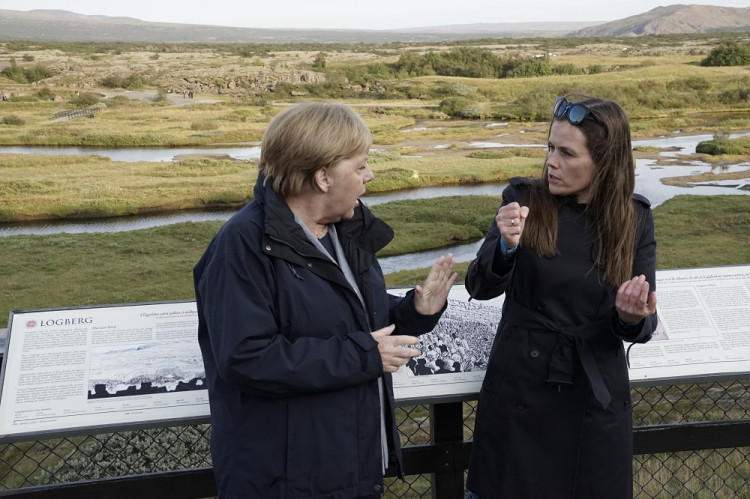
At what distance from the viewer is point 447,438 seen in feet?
9.43

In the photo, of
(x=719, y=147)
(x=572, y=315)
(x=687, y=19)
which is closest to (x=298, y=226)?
(x=572, y=315)

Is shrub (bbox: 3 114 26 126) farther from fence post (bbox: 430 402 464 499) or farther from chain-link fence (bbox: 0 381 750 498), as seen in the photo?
fence post (bbox: 430 402 464 499)

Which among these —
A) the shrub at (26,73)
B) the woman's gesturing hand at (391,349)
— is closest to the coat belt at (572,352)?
the woman's gesturing hand at (391,349)

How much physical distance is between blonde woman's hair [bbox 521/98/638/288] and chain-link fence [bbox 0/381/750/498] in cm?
173

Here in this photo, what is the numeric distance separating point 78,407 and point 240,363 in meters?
1.02

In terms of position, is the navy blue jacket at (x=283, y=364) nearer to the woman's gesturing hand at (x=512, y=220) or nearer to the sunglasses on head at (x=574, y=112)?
the woman's gesturing hand at (x=512, y=220)

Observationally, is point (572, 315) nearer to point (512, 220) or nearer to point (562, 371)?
point (562, 371)

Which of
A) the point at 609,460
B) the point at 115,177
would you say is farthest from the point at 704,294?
the point at 115,177

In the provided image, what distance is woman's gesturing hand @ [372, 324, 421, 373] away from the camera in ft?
6.41

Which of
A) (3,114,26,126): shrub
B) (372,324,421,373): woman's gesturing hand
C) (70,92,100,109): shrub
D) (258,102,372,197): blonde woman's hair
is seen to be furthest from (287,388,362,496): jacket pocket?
(70,92,100,109): shrub

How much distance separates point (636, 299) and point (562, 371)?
356 mm

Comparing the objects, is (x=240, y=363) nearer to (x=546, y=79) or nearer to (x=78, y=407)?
(x=78, y=407)

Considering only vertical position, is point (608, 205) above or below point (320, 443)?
above

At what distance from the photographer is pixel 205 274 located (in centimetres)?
188
